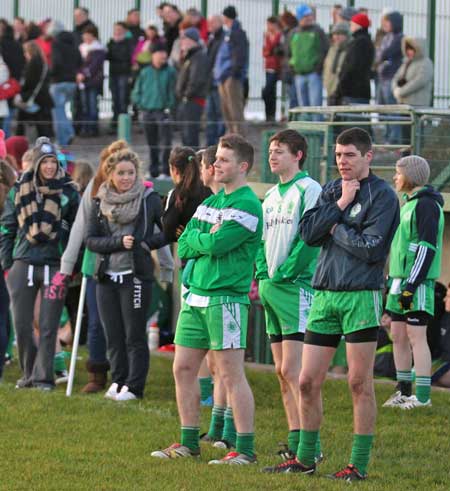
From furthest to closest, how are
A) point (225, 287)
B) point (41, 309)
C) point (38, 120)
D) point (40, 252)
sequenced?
1. point (38, 120)
2. point (41, 309)
3. point (40, 252)
4. point (225, 287)

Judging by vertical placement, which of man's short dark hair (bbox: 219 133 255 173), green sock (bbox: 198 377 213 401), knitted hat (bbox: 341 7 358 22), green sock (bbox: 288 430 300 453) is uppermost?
knitted hat (bbox: 341 7 358 22)

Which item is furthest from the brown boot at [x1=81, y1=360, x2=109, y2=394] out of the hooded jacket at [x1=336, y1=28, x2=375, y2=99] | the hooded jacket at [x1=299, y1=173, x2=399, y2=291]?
the hooded jacket at [x1=336, y1=28, x2=375, y2=99]

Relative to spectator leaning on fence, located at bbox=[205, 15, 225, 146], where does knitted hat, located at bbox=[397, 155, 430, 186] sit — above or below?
below

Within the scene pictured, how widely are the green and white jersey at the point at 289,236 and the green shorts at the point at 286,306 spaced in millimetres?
61

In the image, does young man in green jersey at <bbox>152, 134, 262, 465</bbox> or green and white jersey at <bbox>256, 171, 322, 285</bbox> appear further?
green and white jersey at <bbox>256, 171, 322, 285</bbox>

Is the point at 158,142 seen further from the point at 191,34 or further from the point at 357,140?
the point at 357,140

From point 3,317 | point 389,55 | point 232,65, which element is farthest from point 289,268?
point 232,65

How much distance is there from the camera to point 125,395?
11500 millimetres

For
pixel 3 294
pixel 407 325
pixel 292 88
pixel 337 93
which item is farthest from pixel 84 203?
pixel 292 88

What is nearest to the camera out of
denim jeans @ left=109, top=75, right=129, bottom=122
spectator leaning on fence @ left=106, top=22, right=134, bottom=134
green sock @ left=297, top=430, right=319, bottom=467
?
green sock @ left=297, top=430, right=319, bottom=467

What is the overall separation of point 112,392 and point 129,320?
0.67 metres

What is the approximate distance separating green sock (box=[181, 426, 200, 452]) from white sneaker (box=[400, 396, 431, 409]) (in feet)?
9.07

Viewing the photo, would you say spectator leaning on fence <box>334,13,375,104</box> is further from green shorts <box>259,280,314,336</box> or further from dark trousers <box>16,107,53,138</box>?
green shorts <box>259,280,314,336</box>

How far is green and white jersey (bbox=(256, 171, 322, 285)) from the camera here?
8.84 meters
